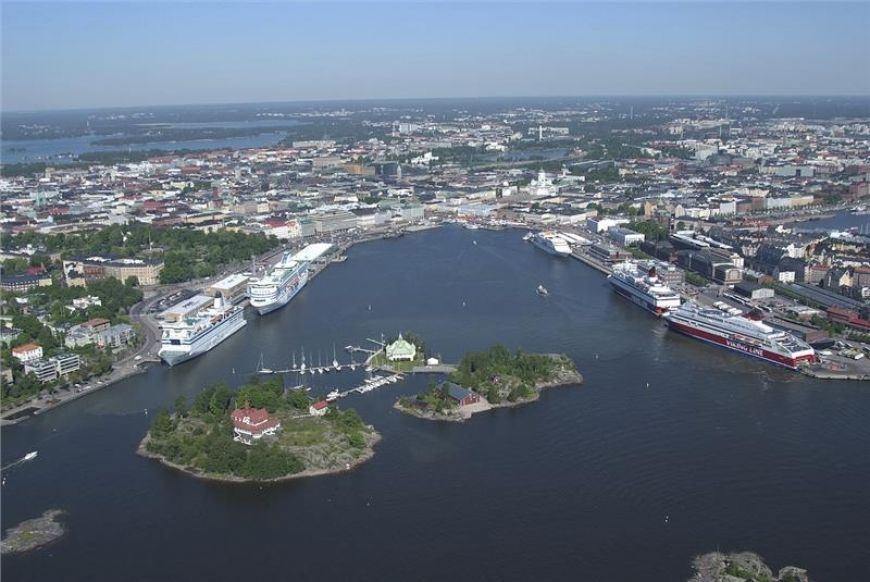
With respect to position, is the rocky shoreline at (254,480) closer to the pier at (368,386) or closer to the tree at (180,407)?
the tree at (180,407)

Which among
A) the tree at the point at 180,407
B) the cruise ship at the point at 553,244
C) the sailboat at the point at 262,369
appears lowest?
the cruise ship at the point at 553,244

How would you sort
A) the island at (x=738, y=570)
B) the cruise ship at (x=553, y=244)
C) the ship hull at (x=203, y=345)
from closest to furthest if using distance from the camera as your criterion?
the island at (x=738, y=570) → the ship hull at (x=203, y=345) → the cruise ship at (x=553, y=244)

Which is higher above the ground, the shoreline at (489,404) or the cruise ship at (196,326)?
the cruise ship at (196,326)

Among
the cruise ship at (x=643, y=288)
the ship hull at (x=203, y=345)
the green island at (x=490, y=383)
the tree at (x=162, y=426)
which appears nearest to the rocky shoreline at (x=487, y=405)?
the green island at (x=490, y=383)

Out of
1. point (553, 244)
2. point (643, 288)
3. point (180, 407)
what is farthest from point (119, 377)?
point (553, 244)

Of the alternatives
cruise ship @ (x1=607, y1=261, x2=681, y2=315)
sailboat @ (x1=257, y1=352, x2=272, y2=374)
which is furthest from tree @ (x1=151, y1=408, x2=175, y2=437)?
cruise ship @ (x1=607, y1=261, x2=681, y2=315)

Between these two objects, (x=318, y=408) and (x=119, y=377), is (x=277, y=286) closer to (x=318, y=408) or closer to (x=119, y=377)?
(x=119, y=377)

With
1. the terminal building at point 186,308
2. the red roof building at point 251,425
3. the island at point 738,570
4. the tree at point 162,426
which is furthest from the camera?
the terminal building at point 186,308
